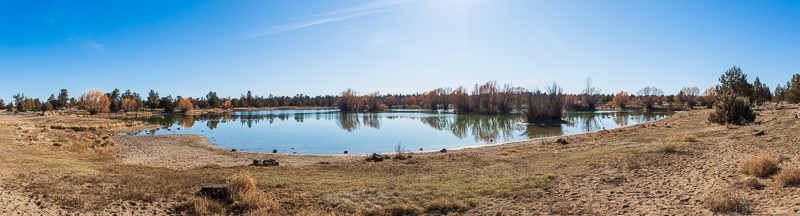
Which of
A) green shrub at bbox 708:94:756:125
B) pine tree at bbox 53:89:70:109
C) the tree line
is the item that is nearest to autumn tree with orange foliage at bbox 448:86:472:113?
the tree line

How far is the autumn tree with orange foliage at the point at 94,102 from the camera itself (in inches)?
2951

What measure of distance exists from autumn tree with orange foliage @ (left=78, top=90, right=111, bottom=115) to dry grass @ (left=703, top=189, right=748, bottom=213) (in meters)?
103

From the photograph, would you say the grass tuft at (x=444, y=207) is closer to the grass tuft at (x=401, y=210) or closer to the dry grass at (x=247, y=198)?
the grass tuft at (x=401, y=210)

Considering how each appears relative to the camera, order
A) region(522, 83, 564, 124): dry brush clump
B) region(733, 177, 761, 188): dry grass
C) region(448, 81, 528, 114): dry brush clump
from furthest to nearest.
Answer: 1. region(448, 81, 528, 114): dry brush clump
2. region(522, 83, 564, 124): dry brush clump
3. region(733, 177, 761, 188): dry grass

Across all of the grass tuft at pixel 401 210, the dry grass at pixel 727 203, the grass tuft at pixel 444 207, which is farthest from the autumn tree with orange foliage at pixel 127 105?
the dry grass at pixel 727 203

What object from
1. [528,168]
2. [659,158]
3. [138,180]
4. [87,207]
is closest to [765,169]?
[659,158]

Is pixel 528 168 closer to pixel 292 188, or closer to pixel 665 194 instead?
pixel 665 194

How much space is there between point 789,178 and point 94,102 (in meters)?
110

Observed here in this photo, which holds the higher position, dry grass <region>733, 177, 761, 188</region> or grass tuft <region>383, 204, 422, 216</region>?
dry grass <region>733, 177, 761, 188</region>

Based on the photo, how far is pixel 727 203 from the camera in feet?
16.9

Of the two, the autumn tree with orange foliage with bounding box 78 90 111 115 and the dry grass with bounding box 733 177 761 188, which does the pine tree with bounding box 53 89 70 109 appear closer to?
the autumn tree with orange foliage with bounding box 78 90 111 115

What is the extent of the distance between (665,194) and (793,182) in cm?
184

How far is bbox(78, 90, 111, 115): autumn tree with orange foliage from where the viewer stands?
246 feet

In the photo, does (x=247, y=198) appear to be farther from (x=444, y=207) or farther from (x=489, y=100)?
(x=489, y=100)
